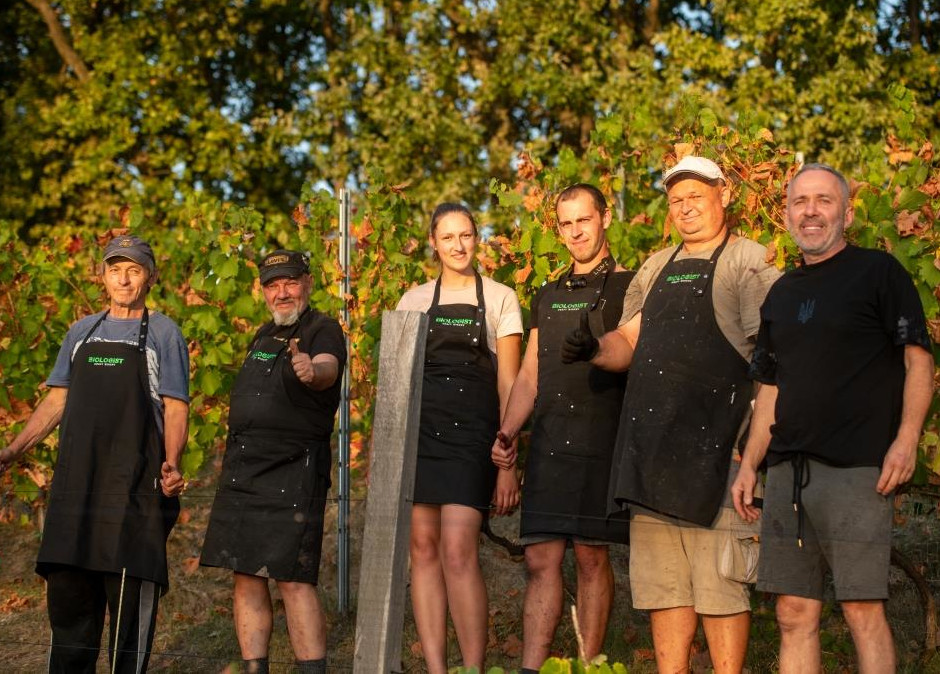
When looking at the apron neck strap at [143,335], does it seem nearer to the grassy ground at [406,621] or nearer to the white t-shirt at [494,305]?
the grassy ground at [406,621]

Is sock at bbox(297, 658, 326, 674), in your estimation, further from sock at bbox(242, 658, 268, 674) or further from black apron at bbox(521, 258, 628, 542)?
black apron at bbox(521, 258, 628, 542)

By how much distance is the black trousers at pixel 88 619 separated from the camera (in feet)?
15.4

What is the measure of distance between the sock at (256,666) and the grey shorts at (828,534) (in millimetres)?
1877

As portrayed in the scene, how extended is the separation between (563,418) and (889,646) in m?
1.34

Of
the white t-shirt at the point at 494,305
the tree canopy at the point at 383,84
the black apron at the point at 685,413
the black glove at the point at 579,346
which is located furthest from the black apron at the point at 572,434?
the tree canopy at the point at 383,84

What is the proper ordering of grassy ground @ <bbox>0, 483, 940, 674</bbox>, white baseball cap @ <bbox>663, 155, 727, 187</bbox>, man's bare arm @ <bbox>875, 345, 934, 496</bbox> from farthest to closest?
grassy ground @ <bbox>0, 483, 940, 674</bbox> → white baseball cap @ <bbox>663, 155, 727, 187</bbox> → man's bare arm @ <bbox>875, 345, 934, 496</bbox>

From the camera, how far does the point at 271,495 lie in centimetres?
473

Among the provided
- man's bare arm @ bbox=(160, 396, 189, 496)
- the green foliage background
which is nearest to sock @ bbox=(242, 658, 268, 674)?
man's bare arm @ bbox=(160, 396, 189, 496)

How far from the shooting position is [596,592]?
14.8 feet

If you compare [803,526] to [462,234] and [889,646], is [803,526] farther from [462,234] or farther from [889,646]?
[462,234]

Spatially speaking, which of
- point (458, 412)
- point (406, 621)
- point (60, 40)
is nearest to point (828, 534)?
point (458, 412)

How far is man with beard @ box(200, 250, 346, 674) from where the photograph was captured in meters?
4.70

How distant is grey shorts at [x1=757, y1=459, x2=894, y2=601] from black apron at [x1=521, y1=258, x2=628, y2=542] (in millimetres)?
734

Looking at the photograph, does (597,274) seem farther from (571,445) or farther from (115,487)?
(115,487)
